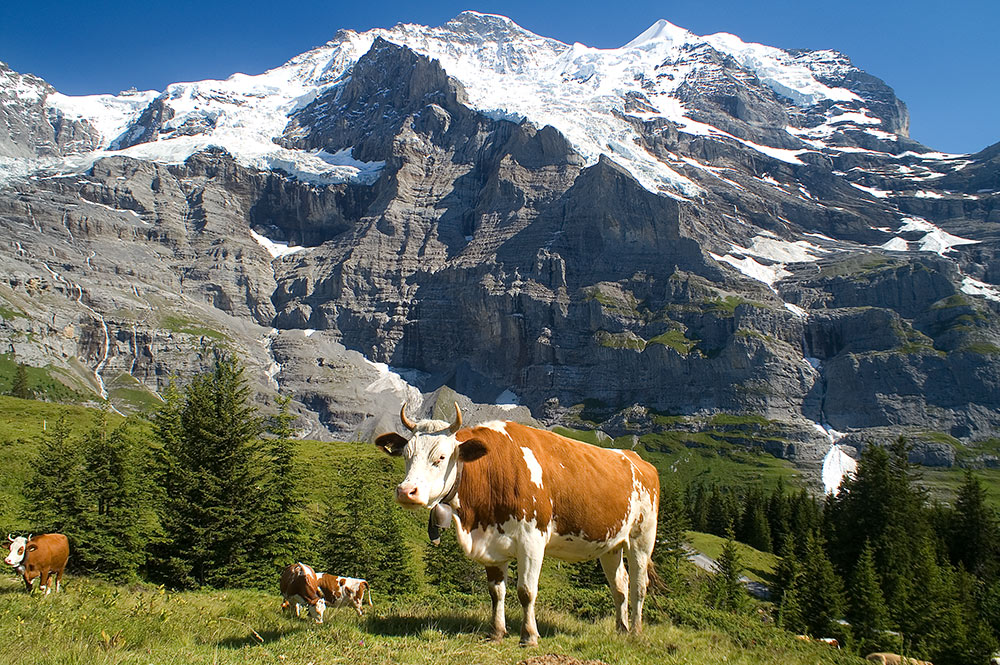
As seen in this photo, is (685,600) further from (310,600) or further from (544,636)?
(310,600)

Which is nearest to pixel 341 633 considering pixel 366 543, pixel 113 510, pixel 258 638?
pixel 258 638

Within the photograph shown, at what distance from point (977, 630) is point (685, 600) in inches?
1136

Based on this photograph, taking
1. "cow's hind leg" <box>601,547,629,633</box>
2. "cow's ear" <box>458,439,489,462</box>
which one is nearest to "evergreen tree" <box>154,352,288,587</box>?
"cow's hind leg" <box>601,547,629,633</box>

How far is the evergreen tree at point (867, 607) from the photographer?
33.7 m

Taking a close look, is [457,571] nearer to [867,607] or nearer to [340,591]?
[340,591]

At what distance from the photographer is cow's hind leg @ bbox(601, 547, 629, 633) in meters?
12.9

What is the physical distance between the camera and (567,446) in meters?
12.3

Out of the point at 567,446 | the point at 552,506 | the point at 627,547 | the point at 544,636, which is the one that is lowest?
the point at 544,636

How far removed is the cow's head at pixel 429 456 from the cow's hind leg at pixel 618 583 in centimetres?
469

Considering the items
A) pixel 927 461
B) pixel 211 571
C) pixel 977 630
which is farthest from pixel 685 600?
pixel 927 461

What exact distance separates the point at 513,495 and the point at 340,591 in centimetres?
1120

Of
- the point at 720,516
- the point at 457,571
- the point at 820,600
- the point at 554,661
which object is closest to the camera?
the point at 554,661

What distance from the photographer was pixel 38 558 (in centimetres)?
1602

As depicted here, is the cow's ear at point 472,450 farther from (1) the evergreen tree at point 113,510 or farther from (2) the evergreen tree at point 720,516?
(2) the evergreen tree at point 720,516
